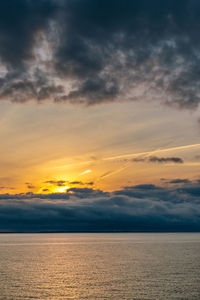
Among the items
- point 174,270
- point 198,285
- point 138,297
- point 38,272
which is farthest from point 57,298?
point 174,270

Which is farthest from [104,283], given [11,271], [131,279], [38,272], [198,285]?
[11,271]

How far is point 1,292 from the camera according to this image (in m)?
86.5

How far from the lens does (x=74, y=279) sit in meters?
111

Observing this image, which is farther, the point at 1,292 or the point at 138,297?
the point at 1,292

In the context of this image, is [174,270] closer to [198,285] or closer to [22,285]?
[198,285]

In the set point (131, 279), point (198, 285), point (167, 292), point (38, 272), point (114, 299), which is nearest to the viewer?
point (114, 299)

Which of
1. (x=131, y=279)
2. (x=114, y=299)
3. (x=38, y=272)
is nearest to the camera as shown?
(x=114, y=299)

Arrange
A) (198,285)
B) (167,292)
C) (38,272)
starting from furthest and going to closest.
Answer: (38,272) → (198,285) → (167,292)

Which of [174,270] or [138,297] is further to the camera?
[174,270]

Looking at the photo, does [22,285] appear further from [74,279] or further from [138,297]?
[138,297]

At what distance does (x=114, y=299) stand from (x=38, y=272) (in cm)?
5634

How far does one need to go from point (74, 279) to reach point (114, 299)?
114ft

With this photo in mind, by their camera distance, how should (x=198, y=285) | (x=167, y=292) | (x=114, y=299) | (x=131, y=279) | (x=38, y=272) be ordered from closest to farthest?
(x=114, y=299) < (x=167, y=292) < (x=198, y=285) < (x=131, y=279) < (x=38, y=272)

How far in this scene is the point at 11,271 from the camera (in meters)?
129
